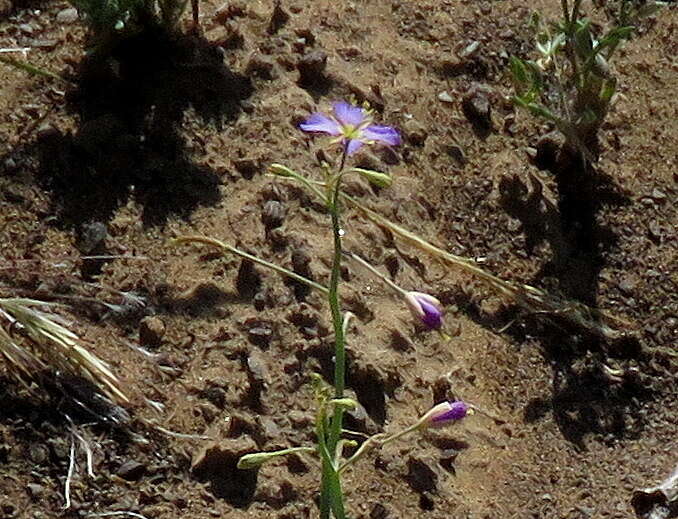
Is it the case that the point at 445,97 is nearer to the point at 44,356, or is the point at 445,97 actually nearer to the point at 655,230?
the point at 655,230

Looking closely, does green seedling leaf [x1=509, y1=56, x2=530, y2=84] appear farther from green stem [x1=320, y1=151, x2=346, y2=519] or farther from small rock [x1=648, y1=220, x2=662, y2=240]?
green stem [x1=320, y1=151, x2=346, y2=519]

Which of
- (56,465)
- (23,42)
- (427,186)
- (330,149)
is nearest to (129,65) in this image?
(23,42)

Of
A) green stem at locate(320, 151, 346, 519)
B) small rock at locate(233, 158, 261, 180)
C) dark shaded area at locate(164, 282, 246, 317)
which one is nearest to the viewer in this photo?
green stem at locate(320, 151, 346, 519)

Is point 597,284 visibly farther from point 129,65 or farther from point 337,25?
point 129,65

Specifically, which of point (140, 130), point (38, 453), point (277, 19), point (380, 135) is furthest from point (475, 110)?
point (38, 453)

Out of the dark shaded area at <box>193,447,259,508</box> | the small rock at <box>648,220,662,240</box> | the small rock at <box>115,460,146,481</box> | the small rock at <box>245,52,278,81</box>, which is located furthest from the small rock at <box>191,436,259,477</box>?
the small rock at <box>648,220,662,240</box>
